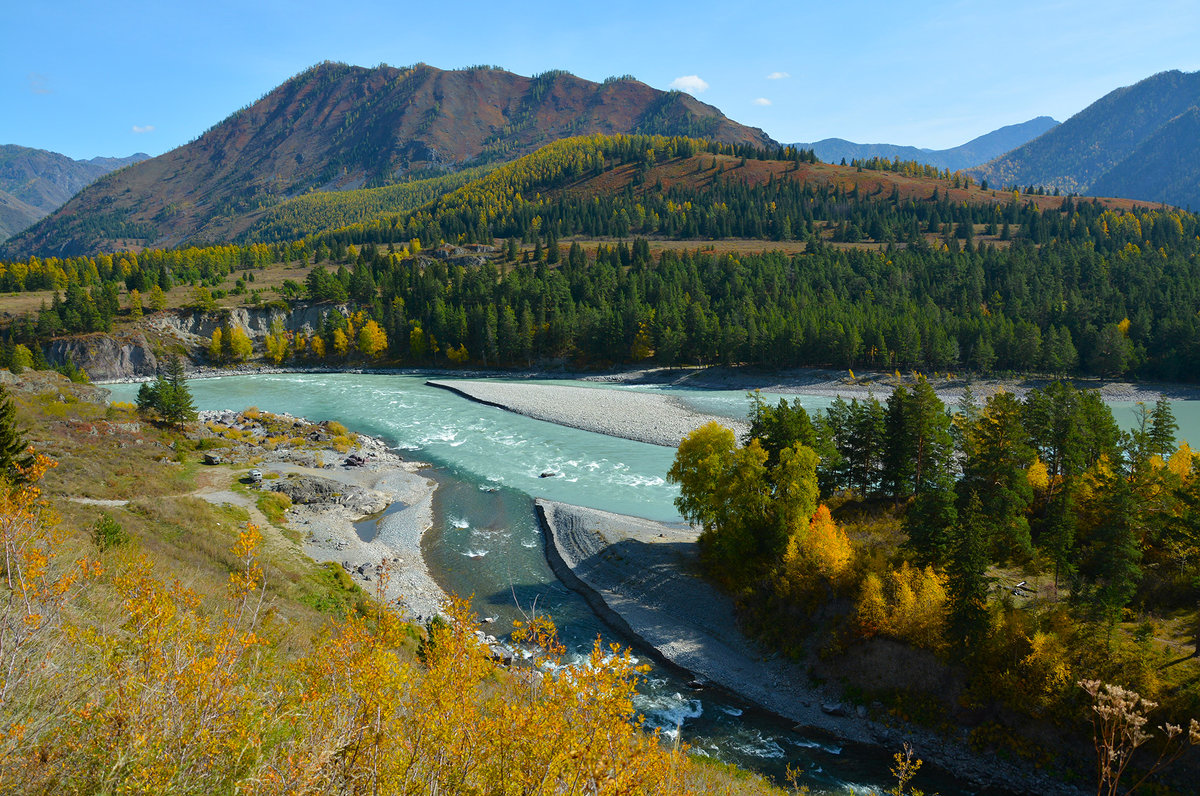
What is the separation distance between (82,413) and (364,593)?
45.3m

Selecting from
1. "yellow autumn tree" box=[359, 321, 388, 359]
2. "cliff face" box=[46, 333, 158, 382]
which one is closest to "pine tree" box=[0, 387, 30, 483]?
"yellow autumn tree" box=[359, 321, 388, 359]

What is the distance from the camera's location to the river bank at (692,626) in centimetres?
2236

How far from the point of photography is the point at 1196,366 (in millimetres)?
83438

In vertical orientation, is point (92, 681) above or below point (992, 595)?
above

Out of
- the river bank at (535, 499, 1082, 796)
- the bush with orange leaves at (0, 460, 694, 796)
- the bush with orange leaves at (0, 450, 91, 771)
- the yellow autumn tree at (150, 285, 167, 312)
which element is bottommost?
the river bank at (535, 499, 1082, 796)

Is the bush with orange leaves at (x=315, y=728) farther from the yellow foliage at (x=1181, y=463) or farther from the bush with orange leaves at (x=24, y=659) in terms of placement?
the yellow foliage at (x=1181, y=463)

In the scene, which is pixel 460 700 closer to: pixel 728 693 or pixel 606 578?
pixel 728 693

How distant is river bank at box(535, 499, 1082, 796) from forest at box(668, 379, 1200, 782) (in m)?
1.00

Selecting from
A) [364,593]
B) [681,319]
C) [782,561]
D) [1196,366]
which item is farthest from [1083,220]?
[364,593]

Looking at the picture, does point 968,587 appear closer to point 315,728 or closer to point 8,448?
point 315,728

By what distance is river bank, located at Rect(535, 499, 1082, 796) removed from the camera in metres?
22.4

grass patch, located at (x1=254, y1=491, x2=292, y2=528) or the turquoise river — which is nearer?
the turquoise river

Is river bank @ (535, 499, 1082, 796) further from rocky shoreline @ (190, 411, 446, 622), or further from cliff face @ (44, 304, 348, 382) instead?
cliff face @ (44, 304, 348, 382)

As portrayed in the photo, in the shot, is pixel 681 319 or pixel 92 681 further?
pixel 681 319
